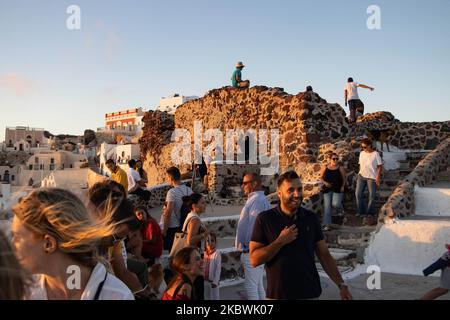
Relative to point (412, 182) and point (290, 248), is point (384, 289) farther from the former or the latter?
point (412, 182)

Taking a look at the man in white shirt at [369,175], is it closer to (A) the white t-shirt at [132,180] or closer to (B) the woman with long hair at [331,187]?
(B) the woman with long hair at [331,187]

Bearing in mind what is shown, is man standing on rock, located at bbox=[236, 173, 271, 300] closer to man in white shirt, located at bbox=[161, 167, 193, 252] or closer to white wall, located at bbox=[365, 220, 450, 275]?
man in white shirt, located at bbox=[161, 167, 193, 252]

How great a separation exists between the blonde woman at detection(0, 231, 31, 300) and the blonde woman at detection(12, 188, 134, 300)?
441 millimetres

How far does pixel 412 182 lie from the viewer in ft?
28.3

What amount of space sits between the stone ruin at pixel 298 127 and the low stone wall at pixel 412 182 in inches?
62.0

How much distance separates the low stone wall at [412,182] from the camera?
7.61m

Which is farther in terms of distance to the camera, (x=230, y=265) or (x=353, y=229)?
(x=353, y=229)

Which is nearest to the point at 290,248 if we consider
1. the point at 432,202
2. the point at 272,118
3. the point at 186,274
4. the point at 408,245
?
the point at 186,274

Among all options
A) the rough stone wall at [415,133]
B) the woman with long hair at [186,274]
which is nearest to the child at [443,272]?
the woman with long hair at [186,274]

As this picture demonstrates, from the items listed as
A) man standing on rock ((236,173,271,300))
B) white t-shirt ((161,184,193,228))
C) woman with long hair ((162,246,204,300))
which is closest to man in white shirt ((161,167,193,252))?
white t-shirt ((161,184,193,228))

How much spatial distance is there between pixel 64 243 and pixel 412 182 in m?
7.68

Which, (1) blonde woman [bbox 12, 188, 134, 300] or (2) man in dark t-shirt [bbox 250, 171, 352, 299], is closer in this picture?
(1) blonde woman [bbox 12, 188, 134, 300]

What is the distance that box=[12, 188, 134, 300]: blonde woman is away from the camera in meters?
2.16
